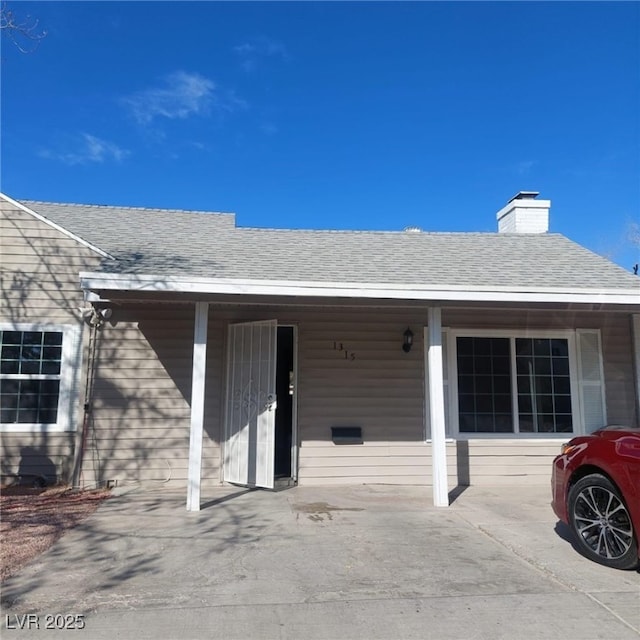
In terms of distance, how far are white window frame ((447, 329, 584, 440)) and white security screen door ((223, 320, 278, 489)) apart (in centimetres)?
271

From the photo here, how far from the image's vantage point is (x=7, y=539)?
4797 millimetres

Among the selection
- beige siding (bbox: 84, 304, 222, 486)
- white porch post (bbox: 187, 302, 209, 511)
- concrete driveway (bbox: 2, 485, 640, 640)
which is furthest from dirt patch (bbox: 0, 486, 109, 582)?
white porch post (bbox: 187, 302, 209, 511)

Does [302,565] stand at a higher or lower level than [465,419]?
lower

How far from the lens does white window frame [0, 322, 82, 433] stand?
7.30 m

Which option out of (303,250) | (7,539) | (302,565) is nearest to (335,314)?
(303,250)

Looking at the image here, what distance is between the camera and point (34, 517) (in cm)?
562

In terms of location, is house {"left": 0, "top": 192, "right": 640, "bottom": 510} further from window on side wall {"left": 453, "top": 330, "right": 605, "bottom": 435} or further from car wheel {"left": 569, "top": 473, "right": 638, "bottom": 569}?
car wheel {"left": 569, "top": 473, "right": 638, "bottom": 569}

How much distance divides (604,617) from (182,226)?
26.9 ft

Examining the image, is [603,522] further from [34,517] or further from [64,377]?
[64,377]

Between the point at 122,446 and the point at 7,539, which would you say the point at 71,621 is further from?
the point at 122,446

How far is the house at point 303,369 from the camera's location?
7.21 m

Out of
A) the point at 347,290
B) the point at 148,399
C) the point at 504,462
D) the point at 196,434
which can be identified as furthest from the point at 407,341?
the point at 148,399

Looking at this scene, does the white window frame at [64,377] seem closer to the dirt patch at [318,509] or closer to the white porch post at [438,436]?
the dirt patch at [318,509]

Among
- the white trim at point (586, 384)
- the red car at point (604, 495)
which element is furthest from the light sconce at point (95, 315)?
the white trim at point (586, 384)
